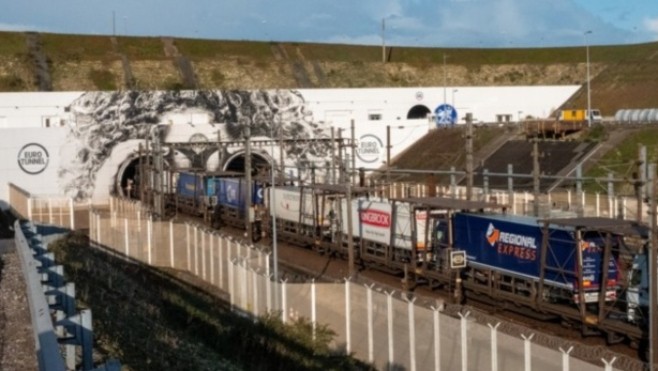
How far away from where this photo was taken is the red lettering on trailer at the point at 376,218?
33281 mm

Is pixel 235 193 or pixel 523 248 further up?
pixel 235 193

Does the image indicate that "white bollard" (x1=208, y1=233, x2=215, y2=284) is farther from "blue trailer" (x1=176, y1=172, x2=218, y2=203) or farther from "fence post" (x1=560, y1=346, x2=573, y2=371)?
"blue trailer" (x1=176, y1=172, x2=218, y2=203)

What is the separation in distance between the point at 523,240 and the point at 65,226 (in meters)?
29.7

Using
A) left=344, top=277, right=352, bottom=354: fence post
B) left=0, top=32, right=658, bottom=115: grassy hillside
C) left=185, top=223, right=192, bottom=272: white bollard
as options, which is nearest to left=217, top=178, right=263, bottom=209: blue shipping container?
left=185, top=223, right=192, bottom=272: white bollard

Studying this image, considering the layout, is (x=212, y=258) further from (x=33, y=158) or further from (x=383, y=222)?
(x=33, y=158)

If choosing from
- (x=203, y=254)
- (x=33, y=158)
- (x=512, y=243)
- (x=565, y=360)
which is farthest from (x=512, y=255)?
(x=33, y=158)

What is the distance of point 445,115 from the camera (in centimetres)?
7331

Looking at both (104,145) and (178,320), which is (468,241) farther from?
(104,145)

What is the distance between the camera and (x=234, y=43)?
93.8 m

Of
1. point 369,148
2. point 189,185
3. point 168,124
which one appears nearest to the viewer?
point 189,185

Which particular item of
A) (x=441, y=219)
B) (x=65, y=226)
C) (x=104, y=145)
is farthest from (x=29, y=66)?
(x=441, y=219)

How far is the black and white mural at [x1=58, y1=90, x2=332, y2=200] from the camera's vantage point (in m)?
63.3

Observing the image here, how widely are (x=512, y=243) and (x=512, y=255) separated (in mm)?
300

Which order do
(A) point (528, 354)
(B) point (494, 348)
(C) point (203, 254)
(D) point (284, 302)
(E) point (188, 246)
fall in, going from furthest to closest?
(E) point (188, 246) → (C) point (203, 254) → (D) point (284, 302) → (B) point (494, 348) → (A) point (528, 354)
